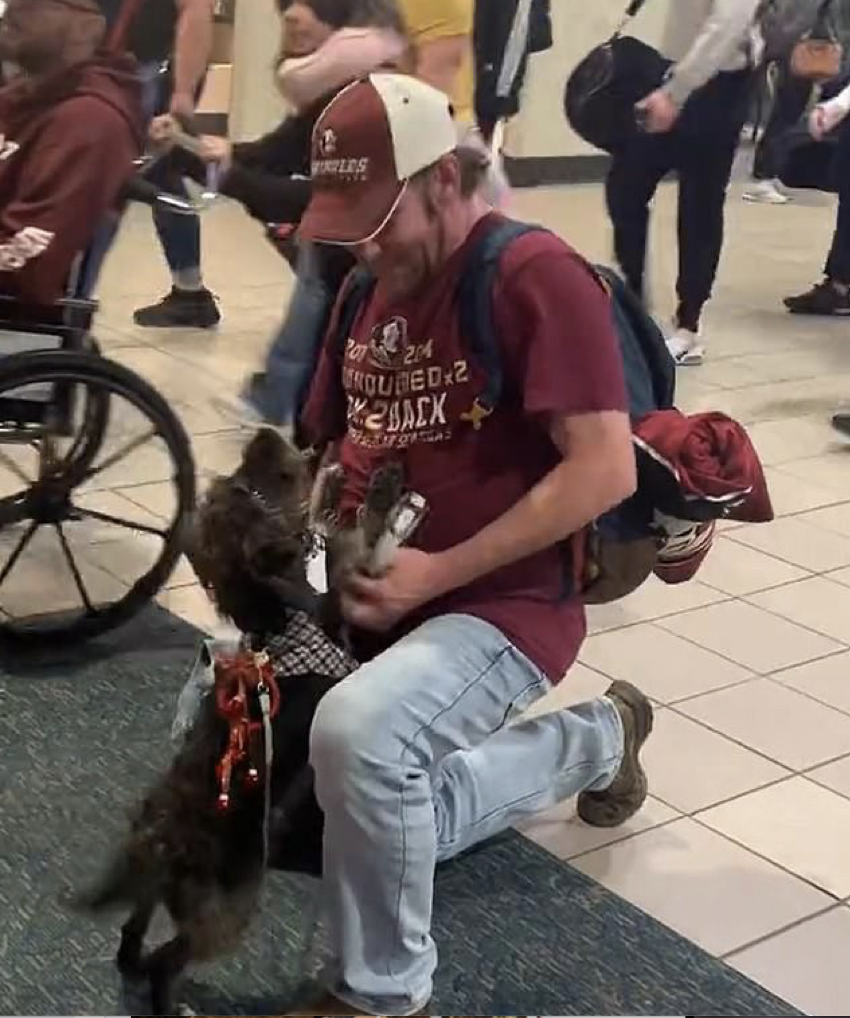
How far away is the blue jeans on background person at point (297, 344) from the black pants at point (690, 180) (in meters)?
1.43

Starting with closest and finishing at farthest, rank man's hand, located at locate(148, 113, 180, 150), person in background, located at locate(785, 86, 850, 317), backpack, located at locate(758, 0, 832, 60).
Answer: man's hand, located at locate(148, 113, 180, 150) < person in background, located at locate(785, 86, 850, 317) < backpack, located at locate(758, 0, 832, 60)

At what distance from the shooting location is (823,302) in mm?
5754

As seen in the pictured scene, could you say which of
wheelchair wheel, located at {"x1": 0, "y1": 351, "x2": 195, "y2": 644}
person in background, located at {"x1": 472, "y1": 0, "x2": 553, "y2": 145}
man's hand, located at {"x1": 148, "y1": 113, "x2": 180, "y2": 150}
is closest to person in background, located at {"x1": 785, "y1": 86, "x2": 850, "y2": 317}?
person in background, located at {"x1": 472, "y1": 0, "x2": 553, "y2": 145}

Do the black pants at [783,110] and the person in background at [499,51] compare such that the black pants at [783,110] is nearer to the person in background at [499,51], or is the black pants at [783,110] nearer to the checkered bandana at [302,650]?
the person in background at [499,51]

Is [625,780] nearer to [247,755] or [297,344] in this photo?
[247,755]

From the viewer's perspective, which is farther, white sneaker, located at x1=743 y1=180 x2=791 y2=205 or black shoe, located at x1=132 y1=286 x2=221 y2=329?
white sneaker, located at x1=743 y1=180 x2=791 y2=205

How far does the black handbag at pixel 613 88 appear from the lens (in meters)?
4.54

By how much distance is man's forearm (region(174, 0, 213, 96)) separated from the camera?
435cm

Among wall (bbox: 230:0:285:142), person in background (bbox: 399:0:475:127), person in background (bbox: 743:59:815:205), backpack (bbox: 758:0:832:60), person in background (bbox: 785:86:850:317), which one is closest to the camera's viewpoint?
person in background (bbox: 399:0:475:127)

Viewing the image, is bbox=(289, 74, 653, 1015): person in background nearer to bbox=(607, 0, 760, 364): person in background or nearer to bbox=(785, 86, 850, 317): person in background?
bbox=(607, 0, 760, 364): person in background

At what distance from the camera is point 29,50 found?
256 cm

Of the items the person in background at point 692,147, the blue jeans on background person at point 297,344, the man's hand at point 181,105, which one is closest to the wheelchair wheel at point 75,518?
the blue jeans on background person at point 297,344

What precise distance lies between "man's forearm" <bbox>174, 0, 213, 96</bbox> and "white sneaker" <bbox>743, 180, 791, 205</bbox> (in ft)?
14.6

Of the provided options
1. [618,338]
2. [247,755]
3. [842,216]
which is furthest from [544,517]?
[842,216]
